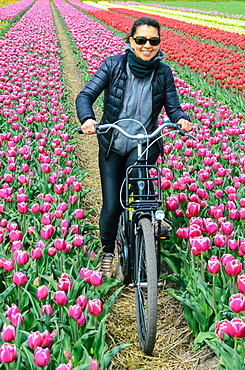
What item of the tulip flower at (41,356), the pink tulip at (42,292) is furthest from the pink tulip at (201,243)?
the tulip flower at (41,356)

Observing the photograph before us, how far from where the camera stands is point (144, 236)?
284 centimetres

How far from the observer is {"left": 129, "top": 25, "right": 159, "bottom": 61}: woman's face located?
3068 millimetres

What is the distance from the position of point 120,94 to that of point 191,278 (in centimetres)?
138

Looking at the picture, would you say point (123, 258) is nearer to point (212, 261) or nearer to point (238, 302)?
point (212, 261)

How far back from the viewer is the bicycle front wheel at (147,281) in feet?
8.96

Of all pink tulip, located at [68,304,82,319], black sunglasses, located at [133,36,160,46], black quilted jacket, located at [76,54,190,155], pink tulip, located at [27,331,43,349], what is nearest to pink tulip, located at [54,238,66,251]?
pink tulip, located at [68,304,82,319]

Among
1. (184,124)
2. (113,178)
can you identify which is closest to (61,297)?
(113,178)

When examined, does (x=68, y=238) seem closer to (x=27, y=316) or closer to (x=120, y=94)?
(x=27, y=316)

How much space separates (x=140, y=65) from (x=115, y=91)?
26cm

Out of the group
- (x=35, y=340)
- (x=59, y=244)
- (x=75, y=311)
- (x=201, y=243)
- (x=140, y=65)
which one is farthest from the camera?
(x=140, y=65)

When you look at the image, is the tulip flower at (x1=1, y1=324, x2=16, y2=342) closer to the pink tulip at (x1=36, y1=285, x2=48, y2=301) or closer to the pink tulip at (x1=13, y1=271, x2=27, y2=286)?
the pink tulip at (x1=36, y1=285, x2=48, y2=301)

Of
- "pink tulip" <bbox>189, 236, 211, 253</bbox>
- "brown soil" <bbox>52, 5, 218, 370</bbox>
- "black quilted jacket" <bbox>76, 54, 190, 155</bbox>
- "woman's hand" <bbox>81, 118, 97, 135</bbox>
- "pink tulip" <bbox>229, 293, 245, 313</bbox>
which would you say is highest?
"black quilted jacket" <bbox>76, 54, 190, 155</bbox>

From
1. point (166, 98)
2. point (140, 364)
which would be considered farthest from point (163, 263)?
point (166, 98)

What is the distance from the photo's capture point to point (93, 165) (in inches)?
273
